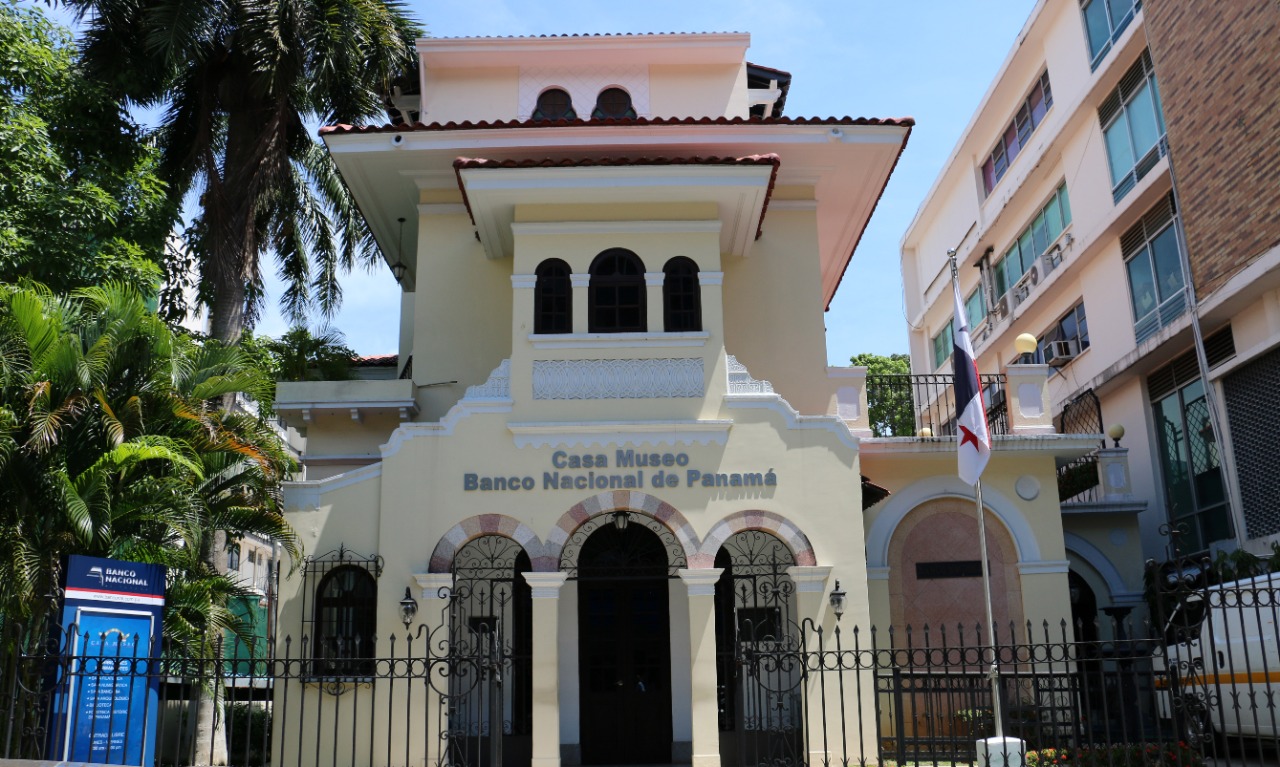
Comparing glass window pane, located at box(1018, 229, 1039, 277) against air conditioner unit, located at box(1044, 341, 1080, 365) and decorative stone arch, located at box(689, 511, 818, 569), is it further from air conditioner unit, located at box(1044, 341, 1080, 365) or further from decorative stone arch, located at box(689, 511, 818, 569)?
decorative stone arch, located at box(689, 511, 818, 569)

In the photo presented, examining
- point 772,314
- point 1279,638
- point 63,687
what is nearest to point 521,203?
point 772,314

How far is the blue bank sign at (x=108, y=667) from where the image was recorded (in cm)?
1030

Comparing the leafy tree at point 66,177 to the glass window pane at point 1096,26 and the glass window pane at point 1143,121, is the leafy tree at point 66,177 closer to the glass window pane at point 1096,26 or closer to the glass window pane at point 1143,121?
the glass window pane at point 1143,121

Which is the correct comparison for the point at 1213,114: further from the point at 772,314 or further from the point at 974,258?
the point at 974,258

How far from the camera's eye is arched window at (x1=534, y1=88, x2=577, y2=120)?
793 inches

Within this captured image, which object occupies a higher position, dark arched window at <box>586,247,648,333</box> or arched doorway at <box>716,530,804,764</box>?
dark arched window at <box>586,247,648,333</box>

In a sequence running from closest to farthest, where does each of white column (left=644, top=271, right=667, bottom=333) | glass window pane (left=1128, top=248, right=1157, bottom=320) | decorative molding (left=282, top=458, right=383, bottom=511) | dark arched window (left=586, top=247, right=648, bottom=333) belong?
decorative molding (left=282, top=458, right=383, bottom=511), white column (left=644, top=271, right=667, bottom=333), dark arched window (left=586, top=247, right=648, bottom=333), glass window pane (left=1128, top=248, right=1157, bottom=320)

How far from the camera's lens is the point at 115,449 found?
11.9 m

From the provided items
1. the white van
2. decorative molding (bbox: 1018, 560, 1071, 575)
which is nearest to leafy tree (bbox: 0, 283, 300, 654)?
the white van

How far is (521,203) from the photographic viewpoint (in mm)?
16500

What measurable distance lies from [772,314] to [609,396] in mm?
4087

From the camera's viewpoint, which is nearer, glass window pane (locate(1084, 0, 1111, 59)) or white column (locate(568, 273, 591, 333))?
white column (locate(568, 273, 591, 333))

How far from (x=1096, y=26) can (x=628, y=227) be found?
14658 millimetres

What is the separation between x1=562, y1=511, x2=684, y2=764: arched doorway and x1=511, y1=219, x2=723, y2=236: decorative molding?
4239mm
